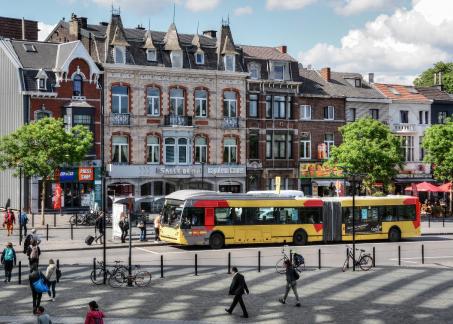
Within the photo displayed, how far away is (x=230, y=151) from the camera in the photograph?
61719 millimetres

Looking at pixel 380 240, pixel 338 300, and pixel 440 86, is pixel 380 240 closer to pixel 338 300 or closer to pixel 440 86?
pixel 338 300

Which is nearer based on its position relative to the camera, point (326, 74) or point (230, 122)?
point (230, 122)

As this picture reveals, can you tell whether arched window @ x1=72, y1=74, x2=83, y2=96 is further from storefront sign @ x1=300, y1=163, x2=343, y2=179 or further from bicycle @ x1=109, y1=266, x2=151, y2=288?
bicycle @ x1=109, y1=266, x2=151, y2=288

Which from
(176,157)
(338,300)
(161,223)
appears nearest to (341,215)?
(161,223)

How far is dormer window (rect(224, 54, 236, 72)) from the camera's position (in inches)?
2406

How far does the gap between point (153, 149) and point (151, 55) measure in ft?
23.4

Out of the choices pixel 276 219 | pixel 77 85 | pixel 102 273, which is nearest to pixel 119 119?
pixel 77 85

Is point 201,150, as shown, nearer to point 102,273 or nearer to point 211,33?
point 211,33

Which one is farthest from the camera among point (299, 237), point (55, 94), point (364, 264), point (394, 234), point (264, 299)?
point (55, 94)

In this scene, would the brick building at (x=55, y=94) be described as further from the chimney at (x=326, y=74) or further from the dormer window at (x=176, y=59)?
the chimney at (x=326, y=74)

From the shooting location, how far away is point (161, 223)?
3906cm

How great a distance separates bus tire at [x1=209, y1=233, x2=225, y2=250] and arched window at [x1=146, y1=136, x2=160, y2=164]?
2135cm

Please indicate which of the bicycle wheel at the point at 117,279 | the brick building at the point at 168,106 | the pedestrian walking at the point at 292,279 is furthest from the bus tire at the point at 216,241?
the brick building at the point at 168,106

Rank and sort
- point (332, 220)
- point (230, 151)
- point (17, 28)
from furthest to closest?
point (17, 28), point (230, 151), point (332, 220)
